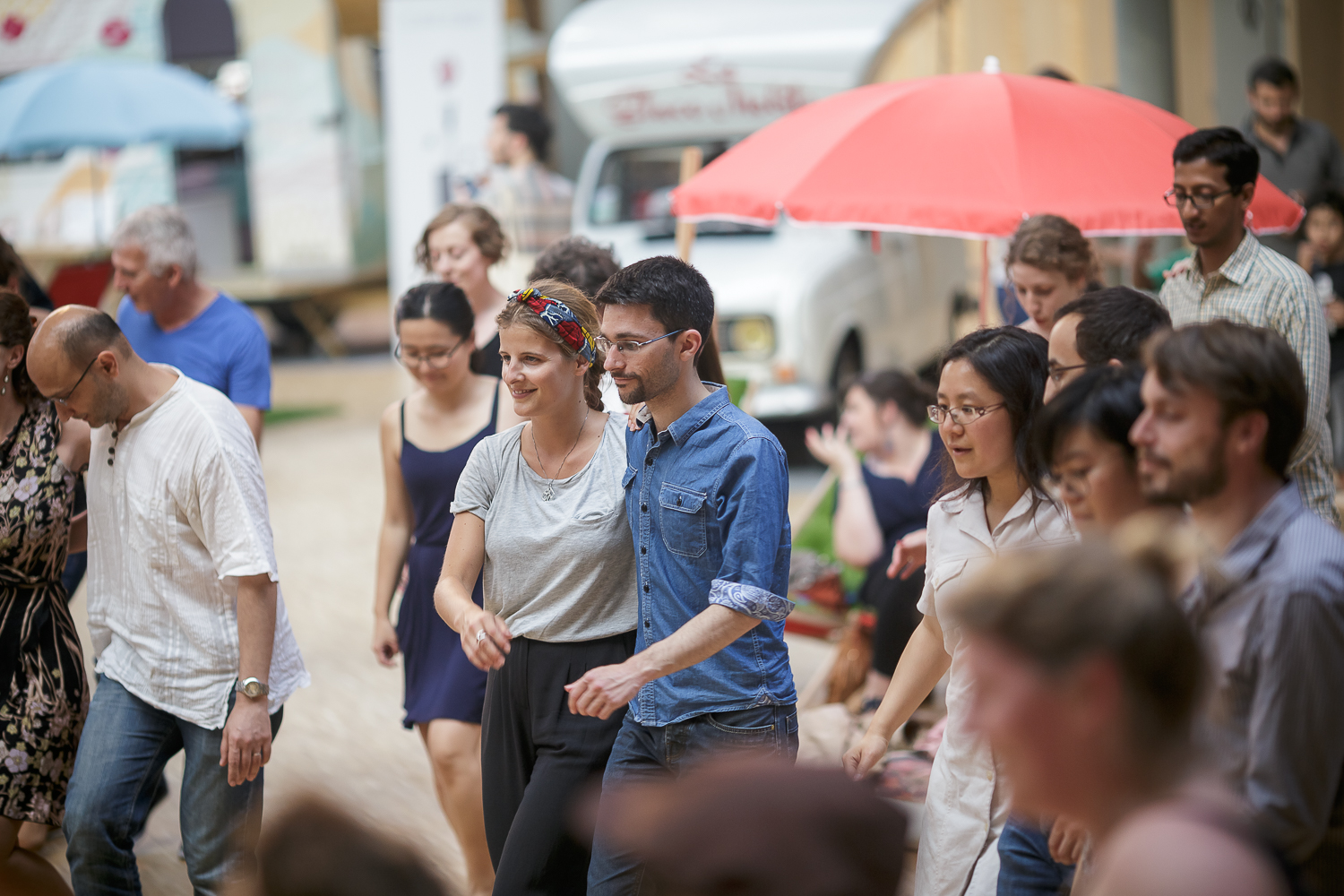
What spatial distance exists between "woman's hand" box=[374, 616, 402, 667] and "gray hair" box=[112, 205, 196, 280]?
5.56 ft

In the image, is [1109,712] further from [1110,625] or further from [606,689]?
[606,689]

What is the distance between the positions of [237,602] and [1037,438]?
212 centimetres

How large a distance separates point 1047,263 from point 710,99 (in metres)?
6.60

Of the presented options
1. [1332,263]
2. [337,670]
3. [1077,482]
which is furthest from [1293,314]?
[337,670]

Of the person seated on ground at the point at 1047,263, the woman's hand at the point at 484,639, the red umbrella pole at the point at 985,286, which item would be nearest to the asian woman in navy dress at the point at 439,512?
the woman's hand at the point at 484,639

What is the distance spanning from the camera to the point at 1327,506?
389 cm

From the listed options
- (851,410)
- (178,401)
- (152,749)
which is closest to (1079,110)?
(851,410)

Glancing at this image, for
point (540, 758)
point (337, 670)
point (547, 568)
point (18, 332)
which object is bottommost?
point (337, 670)

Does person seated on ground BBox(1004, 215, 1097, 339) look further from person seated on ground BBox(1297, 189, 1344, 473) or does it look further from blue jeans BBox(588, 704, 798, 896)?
person seated on ground BBox(1297, 189, 1344, 473)

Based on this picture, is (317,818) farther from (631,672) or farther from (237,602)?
(237,602)

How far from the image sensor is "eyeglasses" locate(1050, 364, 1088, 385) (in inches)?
130

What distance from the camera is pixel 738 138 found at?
422 inches

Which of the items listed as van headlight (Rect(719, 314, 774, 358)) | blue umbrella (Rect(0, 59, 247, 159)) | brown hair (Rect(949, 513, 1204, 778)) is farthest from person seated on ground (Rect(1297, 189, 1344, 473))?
blue umbrella (Rect(0, 59, 247, 159))

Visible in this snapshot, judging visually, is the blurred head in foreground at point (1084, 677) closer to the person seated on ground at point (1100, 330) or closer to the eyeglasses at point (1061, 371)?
the person seated on ground at point (1100, 330)
